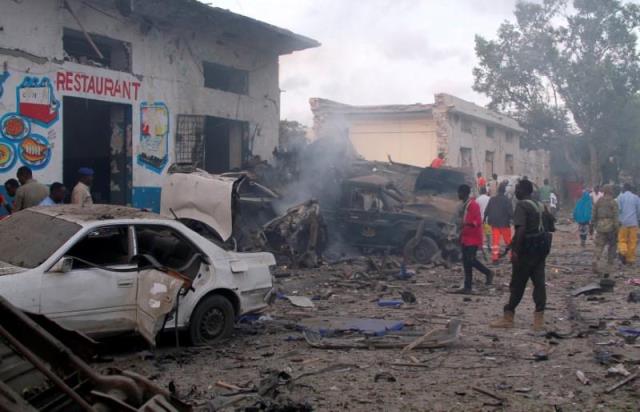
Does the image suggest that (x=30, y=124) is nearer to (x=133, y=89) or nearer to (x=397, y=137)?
(x=133, y=89)

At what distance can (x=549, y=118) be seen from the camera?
119ft

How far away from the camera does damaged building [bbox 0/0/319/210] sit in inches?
423

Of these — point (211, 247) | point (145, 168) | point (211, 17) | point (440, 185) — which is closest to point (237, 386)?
point (211, 247)

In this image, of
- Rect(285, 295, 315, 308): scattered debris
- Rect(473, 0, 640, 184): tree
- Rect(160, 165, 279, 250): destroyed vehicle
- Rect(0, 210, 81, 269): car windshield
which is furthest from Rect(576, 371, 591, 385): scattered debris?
Rect(473, 0, 640, 184): tree

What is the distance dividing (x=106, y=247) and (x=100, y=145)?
8526 mm

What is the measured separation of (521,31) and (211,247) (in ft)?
111

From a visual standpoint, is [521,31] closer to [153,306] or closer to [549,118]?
[549,118]

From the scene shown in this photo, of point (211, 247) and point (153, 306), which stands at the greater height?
point (211, 247)

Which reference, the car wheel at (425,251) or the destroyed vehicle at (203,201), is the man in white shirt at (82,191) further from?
the car wheel at (425,251)

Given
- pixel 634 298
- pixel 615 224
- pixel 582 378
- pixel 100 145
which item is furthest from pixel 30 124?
pixel 615 224

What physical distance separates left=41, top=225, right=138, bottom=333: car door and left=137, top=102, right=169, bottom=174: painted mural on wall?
22.0ft

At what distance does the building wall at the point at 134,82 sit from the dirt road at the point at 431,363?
16.7ft

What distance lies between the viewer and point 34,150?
10883mm

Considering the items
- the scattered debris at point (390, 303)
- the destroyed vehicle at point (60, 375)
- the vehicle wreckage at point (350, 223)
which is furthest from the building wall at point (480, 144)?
the destroyed vehicle at point (60, 375)
